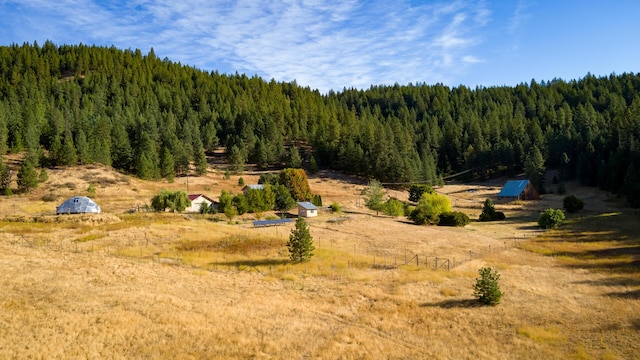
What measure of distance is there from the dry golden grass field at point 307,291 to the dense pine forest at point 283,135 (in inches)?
1880

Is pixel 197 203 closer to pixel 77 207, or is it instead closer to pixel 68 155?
pixel 77 207

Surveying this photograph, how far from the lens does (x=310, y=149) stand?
152750mm

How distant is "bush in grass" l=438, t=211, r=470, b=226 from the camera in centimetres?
7275

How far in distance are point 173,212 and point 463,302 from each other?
57065 millimetres

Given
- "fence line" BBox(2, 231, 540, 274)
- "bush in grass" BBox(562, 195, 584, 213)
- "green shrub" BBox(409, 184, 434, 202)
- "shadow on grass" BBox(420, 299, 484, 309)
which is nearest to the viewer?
"shadow on grass" BBox(420, 299, 484, 309)

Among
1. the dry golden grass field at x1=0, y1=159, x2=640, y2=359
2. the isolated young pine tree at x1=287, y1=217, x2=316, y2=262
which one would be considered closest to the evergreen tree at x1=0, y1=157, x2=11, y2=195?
the dry golden grass field at x1=0, y1=159, x2=640, y2=359

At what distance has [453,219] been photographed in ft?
241

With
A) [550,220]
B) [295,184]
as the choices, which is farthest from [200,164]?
[550,220]

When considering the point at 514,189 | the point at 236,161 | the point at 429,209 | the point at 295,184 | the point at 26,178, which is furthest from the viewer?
the point at 236,161

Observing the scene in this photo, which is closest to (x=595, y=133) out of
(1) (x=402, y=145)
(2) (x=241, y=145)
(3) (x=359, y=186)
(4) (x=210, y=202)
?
(1) (x=402, y=145)

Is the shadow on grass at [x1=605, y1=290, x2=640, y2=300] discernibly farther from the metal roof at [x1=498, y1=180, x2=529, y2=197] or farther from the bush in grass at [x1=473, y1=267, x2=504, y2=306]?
the metal roof at [x1=498, y1=180, x2=529, y2=197]

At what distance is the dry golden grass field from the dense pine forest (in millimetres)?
47761

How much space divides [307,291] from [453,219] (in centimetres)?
4726

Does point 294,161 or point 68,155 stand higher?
point 68,155
